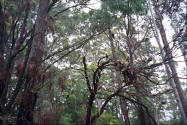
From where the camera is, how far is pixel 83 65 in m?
5.56

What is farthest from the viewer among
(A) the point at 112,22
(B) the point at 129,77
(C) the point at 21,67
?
(A) the point at 112,22

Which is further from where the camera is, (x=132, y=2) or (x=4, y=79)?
(x=132, y=2)

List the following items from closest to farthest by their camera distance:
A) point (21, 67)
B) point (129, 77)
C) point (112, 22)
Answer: point (129, 77) → point (21, 67) → point (112, 22)

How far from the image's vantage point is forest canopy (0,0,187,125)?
3.38 metres

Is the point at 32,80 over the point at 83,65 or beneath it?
beneath

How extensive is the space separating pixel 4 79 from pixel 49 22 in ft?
6.69

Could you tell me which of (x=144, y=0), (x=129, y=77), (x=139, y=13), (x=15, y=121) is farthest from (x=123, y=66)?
(x=144, y=0)

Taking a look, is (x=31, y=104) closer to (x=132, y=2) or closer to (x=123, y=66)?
(x=123, y=66)

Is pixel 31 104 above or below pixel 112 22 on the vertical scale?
below

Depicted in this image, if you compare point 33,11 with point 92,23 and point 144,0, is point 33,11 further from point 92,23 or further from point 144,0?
point 144,0

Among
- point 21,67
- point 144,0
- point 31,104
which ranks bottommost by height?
point 31,104

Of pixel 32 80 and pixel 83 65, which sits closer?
pixel 32 80

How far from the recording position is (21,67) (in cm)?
393

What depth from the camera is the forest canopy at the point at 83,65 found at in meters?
3.38
